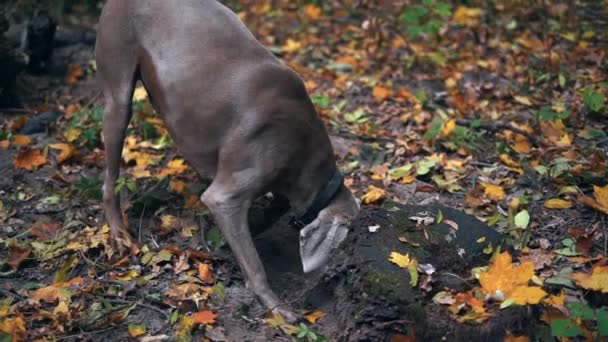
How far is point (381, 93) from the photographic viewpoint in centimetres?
643

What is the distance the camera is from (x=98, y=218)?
15.6ft

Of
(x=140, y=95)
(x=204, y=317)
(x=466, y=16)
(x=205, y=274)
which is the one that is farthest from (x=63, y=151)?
(x=466, y=16)

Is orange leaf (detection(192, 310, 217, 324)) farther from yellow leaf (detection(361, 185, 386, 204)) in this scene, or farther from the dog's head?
yellow leaf (detection(361, 185, 386, 204))

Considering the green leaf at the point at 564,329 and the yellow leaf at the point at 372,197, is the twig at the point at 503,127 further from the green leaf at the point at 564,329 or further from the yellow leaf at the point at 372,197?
the green leaf at the point at 564,329

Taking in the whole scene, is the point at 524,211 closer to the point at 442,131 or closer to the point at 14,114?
the point at 442,131

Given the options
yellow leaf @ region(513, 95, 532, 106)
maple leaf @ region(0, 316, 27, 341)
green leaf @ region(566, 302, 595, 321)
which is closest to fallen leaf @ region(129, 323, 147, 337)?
maple leaf @ region(0, 316, 27, 341)

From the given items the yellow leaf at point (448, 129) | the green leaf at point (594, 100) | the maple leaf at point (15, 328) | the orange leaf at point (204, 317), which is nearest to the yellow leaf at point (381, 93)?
the yellow leaf at point (448, 129)

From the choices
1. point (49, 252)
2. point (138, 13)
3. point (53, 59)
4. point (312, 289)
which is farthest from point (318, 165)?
point (53, 59)

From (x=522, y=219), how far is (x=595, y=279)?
86 cm

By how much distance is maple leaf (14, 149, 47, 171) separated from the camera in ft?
17.3

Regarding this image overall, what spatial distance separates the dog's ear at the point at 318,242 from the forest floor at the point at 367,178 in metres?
0.12

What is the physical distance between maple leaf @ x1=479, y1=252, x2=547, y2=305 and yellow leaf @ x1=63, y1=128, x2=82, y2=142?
335 cm

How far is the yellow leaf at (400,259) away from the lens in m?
3.62

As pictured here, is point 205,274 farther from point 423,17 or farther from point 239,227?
point 423,17
